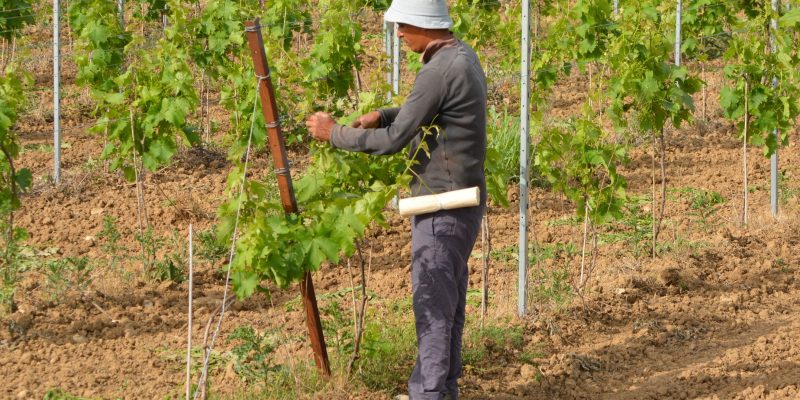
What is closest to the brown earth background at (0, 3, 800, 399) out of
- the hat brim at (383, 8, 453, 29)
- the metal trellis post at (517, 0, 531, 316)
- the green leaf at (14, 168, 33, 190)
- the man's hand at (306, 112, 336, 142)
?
the metal trellis post at (517, 0, 531, 316)

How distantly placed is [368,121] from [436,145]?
1.09 feet

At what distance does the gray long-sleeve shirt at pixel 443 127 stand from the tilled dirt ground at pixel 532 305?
0.78 m

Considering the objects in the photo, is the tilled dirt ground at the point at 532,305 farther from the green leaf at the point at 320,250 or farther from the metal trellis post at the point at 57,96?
the green leaf at the point at 320,250

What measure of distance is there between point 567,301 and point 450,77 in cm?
248

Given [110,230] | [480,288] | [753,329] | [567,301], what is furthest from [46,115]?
[753,329]

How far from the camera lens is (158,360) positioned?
5742 mm

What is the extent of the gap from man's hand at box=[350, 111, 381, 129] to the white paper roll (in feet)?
1.25

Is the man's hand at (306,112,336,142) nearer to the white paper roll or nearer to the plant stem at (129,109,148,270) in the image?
the white paper roll

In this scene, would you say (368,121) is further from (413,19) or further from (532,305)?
(532,305)

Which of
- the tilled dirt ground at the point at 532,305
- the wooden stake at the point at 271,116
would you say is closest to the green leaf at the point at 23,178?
the tilled dirt ground at the point at 532,305

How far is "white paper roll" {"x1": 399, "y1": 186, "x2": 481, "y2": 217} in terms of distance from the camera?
440 cm

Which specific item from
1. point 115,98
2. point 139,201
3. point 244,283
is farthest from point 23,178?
point 244,283

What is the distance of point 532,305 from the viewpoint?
6.41 meters

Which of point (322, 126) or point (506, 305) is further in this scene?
point (506, 305)
